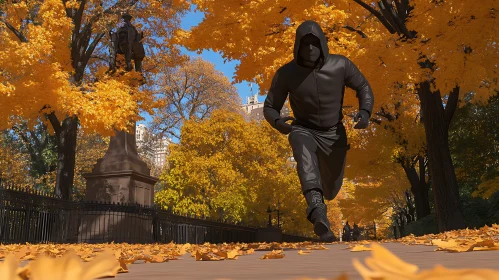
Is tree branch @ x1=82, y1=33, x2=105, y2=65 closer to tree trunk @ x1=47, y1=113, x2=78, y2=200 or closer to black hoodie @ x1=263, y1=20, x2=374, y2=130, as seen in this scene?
tree trunk @ x1=47, y1=113, x2=78, y2=200

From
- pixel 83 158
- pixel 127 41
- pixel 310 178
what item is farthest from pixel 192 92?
pixel 310 178

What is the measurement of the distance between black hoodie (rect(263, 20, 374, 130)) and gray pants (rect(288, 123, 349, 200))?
122 mm

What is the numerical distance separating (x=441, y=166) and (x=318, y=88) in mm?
6293

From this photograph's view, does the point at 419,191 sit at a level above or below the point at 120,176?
below

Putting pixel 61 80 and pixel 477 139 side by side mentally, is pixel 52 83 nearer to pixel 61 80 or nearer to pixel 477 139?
pixel 61 80

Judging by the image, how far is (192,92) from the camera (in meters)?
37.2

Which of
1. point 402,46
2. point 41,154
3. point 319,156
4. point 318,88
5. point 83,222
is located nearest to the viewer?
point 318,88

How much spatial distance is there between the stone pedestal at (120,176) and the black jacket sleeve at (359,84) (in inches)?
414

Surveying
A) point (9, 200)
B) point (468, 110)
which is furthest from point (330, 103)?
point (468, 110)

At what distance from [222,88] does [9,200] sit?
91.9 ft

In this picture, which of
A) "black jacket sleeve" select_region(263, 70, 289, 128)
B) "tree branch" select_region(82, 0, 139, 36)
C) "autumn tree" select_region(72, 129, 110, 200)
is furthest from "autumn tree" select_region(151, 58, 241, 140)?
"black jacket sleeve" select_region(263, 70, 289, 128)

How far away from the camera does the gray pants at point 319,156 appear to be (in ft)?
16.6

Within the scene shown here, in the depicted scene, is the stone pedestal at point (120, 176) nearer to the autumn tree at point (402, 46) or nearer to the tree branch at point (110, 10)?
the autumn tree at point (402, 46)

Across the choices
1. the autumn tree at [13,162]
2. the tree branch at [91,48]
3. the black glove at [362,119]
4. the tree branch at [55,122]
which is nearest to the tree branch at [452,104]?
the black glove at [362,119]
